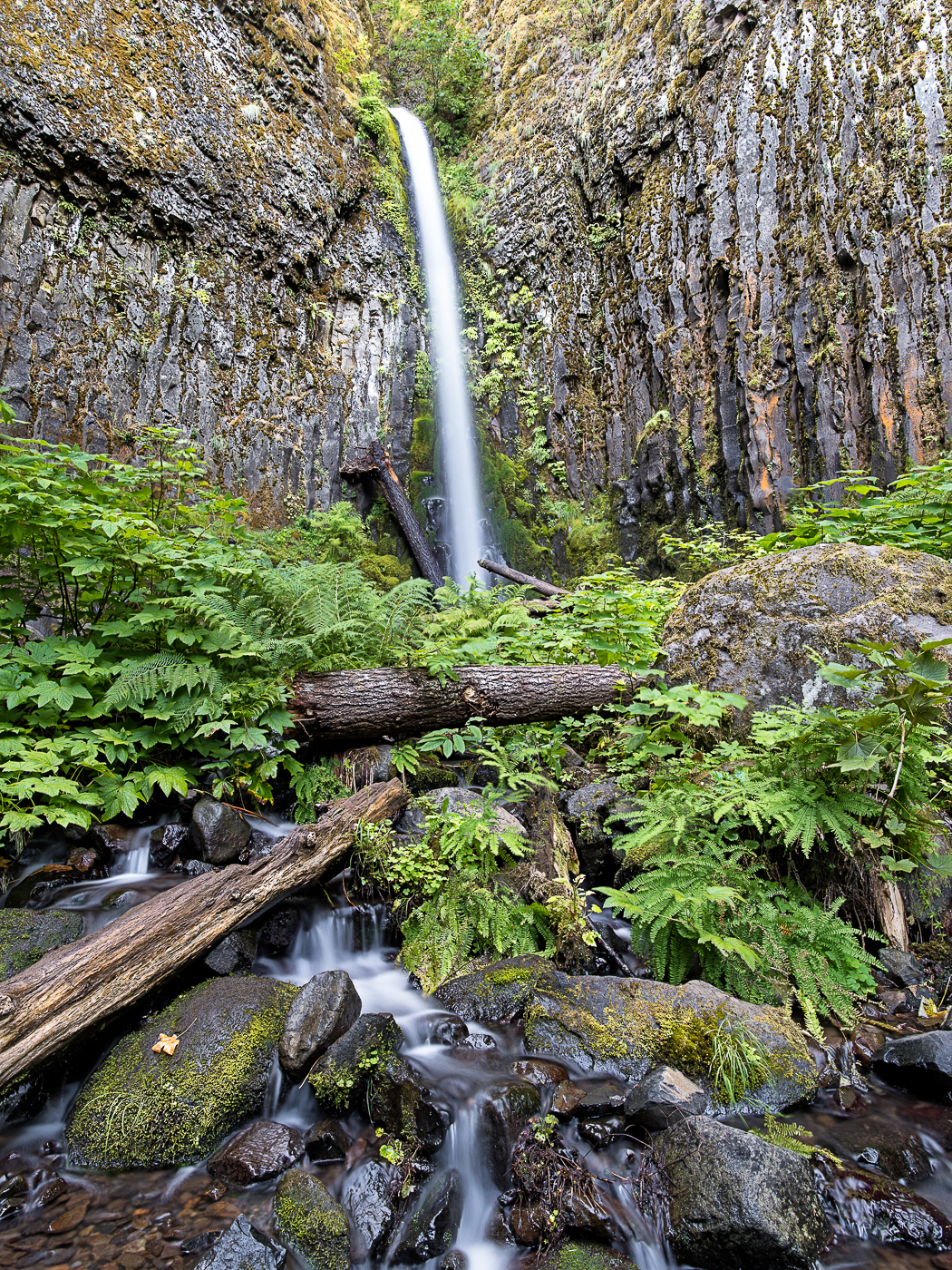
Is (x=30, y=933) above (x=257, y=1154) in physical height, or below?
above

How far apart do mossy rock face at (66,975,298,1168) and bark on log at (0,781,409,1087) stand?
22 cm

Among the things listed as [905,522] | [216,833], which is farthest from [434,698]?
[905,522]

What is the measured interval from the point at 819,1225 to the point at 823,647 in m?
2.77

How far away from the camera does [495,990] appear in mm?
2883

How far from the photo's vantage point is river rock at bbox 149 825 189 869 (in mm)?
3586

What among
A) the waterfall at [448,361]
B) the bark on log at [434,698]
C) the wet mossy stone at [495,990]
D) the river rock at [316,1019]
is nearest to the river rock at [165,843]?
the bark on log at [434,698]

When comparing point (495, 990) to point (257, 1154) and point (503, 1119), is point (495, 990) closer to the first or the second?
point (503, 1119)

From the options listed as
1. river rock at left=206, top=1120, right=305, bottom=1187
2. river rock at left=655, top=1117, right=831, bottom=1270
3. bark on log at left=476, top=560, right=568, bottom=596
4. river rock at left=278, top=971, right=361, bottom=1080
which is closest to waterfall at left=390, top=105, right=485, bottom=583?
bark on log at left=476, top=560, right=568, bottom=596

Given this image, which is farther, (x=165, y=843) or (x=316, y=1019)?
(x=165, y=843)

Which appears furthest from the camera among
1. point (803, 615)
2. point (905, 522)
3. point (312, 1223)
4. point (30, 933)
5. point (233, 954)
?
point (905, 522)

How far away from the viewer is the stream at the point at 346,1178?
1.82m

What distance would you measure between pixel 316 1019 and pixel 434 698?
2159 mm

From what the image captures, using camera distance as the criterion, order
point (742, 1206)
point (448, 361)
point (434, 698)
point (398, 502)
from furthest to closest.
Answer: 1. point (448, 361)
2. point (398, 502)
3. point (434, 698)
4. point (742, 1206)

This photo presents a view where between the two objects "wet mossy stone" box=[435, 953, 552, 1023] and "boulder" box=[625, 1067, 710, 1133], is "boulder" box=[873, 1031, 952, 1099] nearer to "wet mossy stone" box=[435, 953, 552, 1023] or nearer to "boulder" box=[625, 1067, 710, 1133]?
"boulder" box=[625, 1067, 710, 1133]
